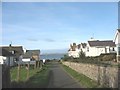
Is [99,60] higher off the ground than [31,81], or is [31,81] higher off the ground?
[99,60]

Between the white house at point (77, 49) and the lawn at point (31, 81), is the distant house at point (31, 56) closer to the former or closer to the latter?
the white house at point (77, 49)

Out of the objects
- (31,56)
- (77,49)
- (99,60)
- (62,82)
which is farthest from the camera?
(77,49)

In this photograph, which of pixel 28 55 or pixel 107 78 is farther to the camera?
pixel 28 55

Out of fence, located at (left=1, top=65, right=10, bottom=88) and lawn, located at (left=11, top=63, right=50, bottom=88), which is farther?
lawn, located at (left=11, top=63, right=50, bottom=88)

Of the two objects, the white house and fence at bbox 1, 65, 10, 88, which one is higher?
the white house

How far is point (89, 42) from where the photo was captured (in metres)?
98.9

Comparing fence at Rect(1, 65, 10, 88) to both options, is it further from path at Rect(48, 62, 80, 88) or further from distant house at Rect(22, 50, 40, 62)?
distant house at Rect(22, 50, 40, 62)

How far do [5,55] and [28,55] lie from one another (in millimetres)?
50344

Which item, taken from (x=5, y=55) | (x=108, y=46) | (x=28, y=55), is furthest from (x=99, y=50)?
(x=5, y=55)

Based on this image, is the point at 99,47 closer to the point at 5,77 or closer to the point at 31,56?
the point at 31,56

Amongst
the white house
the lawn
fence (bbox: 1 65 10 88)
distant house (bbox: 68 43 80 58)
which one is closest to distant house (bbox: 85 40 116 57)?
the white house

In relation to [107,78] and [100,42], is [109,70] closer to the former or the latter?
[107,78]

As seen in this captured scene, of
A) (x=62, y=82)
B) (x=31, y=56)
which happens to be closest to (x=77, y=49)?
(x=31, y=56)

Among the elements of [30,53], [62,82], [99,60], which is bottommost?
[62,82]
